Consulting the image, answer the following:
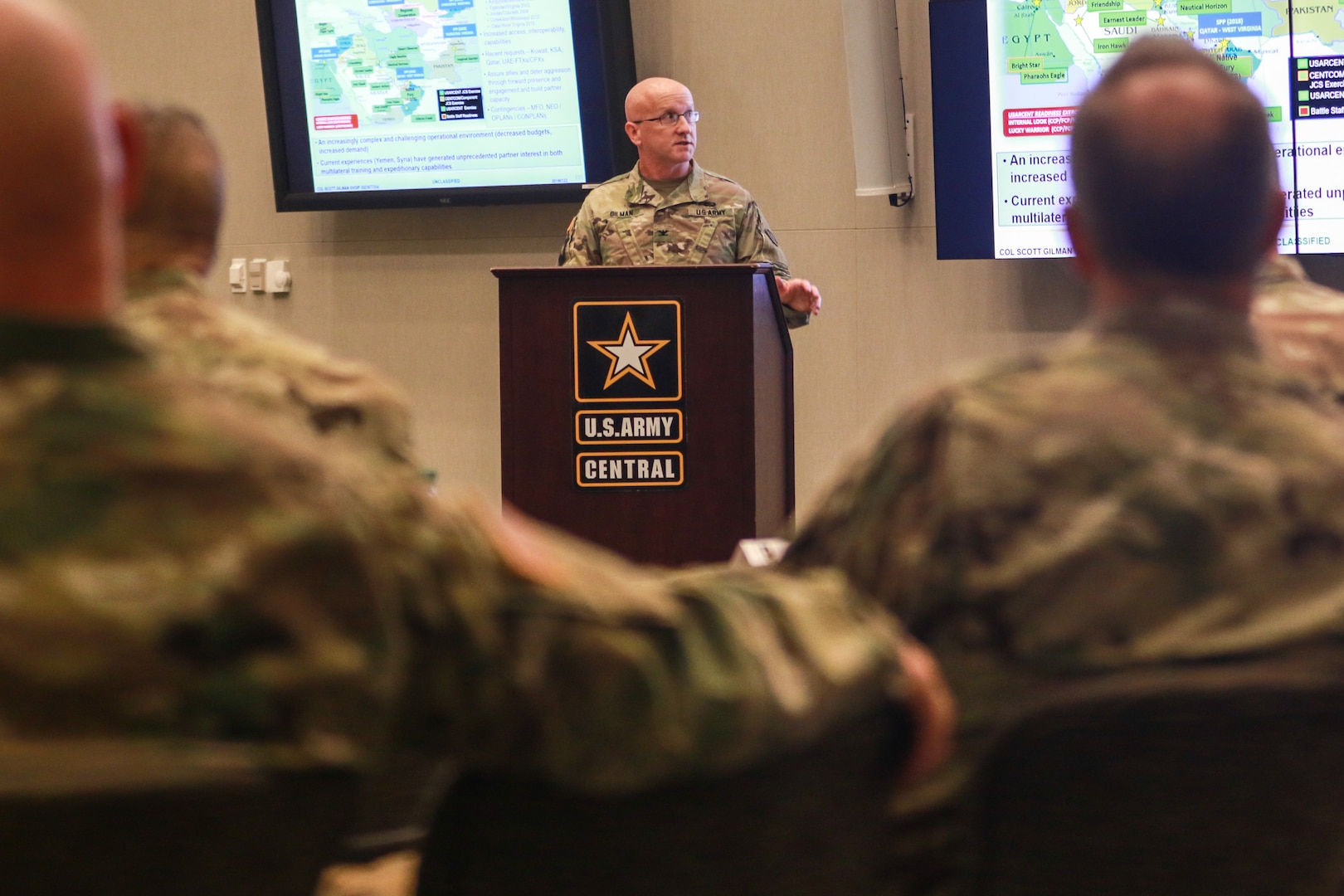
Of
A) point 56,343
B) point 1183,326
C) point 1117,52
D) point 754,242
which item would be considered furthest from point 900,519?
point 1117,52

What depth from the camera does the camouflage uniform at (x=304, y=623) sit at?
0.72 meters

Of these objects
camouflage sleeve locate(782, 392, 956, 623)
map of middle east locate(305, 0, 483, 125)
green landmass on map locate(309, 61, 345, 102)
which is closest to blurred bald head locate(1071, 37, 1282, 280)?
camouflage sleeve locate(782, 392, 956, 623)

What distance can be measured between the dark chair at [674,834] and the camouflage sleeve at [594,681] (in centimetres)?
2

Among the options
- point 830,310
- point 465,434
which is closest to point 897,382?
point 830,310

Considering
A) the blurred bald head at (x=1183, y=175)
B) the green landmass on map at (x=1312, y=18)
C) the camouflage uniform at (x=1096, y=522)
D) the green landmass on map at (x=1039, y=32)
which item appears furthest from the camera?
the green landmass on map at (x=1039, y=32)

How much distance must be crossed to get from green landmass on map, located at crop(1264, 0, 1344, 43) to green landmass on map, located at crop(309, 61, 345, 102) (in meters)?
3.39

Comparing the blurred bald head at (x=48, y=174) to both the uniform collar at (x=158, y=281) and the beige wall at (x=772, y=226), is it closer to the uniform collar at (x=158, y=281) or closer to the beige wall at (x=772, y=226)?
the uniform collar at (x=158, y=281)

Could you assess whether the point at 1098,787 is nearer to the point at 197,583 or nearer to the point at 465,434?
the point at 197,583

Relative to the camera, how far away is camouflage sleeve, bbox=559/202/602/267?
4496 millimetres

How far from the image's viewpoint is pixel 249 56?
19.4 feet

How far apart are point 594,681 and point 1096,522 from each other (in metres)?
0.41

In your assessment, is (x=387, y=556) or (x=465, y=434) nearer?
(x=387, y=556)

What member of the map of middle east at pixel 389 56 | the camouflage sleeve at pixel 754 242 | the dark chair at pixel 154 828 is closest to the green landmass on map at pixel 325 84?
the map of middle east at pixel 389 56

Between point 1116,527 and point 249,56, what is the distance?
5.64 metres
